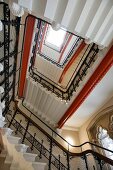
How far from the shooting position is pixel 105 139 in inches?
275

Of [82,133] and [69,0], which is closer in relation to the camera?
[69,0]

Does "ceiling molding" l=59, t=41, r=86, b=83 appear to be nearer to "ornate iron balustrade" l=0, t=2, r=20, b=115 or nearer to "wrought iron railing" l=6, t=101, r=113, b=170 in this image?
"ornate iron balustrade" l=0, t=2, r=20, b=115

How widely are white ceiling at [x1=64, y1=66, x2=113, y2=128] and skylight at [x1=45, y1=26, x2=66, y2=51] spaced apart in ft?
11.3

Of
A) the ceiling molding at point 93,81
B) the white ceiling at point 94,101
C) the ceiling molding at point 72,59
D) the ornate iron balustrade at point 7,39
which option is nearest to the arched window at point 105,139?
the white ceiling at point 94,101

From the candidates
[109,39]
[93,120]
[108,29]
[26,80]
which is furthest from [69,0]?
[93,120]

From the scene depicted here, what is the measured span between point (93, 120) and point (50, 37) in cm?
457

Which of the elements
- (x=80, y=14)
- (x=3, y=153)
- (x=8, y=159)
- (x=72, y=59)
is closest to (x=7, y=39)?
(x=80, y=14)

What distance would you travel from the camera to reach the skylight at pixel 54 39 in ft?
27.5

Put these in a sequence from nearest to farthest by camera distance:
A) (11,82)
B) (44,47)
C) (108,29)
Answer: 1. (108,29)
2. (11,82)
3. (44,47)

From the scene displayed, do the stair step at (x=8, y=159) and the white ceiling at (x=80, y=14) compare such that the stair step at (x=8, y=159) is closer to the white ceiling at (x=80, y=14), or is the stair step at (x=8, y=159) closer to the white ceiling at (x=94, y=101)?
the white ceiling at (x=80, y=14)

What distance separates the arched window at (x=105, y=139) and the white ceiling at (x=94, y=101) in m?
0.84

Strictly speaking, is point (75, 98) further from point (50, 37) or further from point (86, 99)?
point (50, 37)

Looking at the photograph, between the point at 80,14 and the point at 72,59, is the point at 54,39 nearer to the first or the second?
the point at 72,59

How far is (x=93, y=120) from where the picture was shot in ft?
24.4
